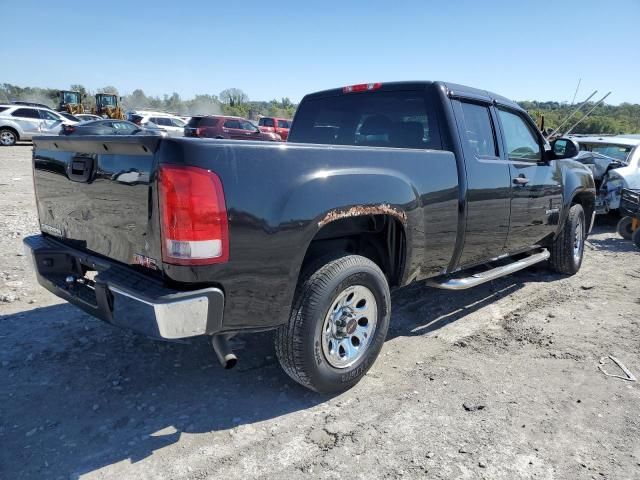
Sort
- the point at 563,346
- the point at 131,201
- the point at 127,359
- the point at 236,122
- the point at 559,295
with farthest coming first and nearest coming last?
the point at 236,122 → the point at 559,295 → the point at 563,346 → the point at 127,359 → the point at 131,201

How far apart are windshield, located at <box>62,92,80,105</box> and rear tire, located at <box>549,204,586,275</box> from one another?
42074 millimetres

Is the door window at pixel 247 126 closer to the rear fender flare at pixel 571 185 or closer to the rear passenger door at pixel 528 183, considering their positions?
the rear fender flare at pixel 571 185

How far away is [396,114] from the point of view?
3826mm

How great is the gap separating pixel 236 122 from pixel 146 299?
2101 centimetres

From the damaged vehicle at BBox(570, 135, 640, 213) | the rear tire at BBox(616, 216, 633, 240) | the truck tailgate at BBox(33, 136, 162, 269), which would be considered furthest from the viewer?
the damaged vehicle at BBox(570, 135, 640, 213)

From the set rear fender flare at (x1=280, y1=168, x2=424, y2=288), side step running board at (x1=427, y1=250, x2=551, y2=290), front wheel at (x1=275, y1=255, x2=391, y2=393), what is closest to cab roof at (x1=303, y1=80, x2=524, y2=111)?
rear fender flare at (x1=280, y1=168, x2=424, y2=288)

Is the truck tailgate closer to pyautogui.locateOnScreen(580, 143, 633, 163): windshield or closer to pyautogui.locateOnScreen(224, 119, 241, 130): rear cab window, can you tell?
pyautogui.locateOnScreen(580, 143, 633, 163): windshield

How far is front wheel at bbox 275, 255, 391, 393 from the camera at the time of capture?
261cm

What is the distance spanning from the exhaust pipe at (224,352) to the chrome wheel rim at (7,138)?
877 inches

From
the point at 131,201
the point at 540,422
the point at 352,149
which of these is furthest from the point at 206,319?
the point at 540,422

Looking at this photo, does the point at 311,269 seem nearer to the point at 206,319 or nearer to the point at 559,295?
the point at 206,319

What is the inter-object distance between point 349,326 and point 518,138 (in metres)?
2.71

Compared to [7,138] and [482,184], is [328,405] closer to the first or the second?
[482,184]

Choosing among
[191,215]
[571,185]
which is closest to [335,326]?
[191,215]
